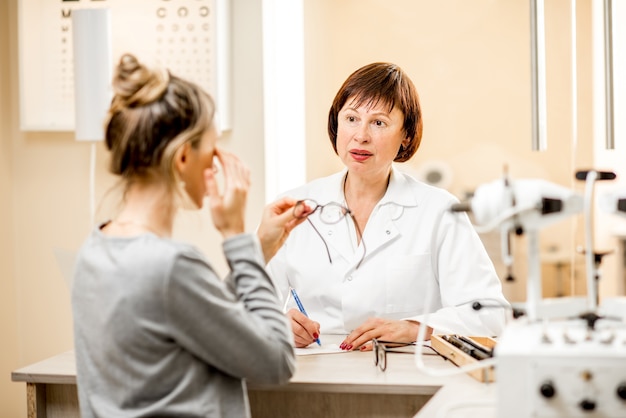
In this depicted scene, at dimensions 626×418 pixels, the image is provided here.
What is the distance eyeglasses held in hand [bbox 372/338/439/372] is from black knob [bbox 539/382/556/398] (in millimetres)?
573

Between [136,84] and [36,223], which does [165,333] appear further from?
[36,223]

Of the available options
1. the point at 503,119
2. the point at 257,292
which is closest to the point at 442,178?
the point at 503,119

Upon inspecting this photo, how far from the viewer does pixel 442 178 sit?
4168 mm

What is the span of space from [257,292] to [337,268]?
2.81 feet

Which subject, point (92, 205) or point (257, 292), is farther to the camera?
point (92, 205)

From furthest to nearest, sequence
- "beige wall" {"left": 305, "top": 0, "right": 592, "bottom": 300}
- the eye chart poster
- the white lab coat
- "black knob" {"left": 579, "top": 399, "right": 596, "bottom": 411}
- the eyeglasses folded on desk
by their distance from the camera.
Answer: "beige wall" {"left": 305, "top": 0, "right": 592, "bottom": 300}, the eye chart poster, the white lab coat, the eyeglasses folded on desk, "black knob" {"left": 579, "top": 399, "right": 596, "bottom": 411}

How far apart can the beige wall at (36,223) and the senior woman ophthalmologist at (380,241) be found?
0.83 meters

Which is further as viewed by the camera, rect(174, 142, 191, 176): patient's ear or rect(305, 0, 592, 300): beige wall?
rect(305, 0, 592, 300): beige wall

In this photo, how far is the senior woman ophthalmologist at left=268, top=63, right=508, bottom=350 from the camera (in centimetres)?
227

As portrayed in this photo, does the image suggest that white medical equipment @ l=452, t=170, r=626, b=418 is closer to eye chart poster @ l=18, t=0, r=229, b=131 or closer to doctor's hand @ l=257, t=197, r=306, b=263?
doctor's hand @ l=257, t=197, r=306, b=263

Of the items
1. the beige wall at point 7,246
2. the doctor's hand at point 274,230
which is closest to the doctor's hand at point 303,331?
the doctor's hand at point 274,230

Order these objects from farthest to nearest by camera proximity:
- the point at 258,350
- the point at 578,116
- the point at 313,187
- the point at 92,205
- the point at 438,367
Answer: the point at 578,116 → the point at 92,205 → the point at 313,187 → the point at 438,367 → the point at 258,350

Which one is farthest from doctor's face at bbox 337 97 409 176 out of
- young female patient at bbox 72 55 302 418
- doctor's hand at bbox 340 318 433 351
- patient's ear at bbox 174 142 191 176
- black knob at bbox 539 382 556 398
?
black knob at bbox 539 382 556 398

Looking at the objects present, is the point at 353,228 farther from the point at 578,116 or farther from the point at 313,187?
the point at 578,116
